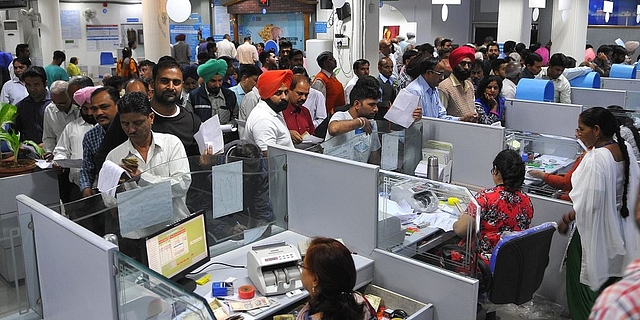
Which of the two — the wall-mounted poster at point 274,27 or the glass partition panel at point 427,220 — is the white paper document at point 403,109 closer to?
the glass partition panel at point 427,220

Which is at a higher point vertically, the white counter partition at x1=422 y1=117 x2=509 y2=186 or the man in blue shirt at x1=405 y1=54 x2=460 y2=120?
the man in blue shirt at x1=405 y1=54 x2=460 y2=120

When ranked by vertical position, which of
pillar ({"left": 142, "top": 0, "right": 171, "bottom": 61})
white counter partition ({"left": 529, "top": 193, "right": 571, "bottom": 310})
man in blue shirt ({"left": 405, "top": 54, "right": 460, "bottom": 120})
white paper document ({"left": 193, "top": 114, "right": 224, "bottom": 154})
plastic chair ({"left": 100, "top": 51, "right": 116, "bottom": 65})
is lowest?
white counter partition ({"left": 529, "top": 193, "right": 571, "bottom": 310})

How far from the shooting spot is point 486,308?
3.71m

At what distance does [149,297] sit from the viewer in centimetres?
206

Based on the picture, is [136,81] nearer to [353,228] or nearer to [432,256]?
[353,228]

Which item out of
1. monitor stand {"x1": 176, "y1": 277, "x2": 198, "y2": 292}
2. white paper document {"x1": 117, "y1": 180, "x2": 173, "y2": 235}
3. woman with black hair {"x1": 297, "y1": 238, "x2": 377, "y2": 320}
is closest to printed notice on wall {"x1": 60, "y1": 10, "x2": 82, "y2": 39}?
white paper document {"x1": 117, "y1": 180, "x2": 173, "y2": 235}

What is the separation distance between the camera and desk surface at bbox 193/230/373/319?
2760mm

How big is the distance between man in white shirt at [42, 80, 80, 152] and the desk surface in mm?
1942

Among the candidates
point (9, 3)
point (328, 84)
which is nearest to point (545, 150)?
point (328, 84)

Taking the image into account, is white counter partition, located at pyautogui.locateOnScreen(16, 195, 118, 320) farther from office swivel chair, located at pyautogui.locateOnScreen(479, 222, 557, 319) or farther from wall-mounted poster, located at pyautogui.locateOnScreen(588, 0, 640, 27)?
wall-mounted poster, located at pyautogui.locateOnScreen(588, 0, 640, 27)

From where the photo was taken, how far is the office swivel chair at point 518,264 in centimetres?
320

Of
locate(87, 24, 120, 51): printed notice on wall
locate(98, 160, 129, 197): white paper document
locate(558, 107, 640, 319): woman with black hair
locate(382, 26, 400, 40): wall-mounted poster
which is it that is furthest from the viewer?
locate(382, 26, 400, 40): wall-mounted poster

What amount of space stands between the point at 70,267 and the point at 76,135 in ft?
6.69

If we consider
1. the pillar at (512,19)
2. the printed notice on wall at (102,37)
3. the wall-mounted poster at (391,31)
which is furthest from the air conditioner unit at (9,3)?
the wall-mounted poster at (391,31)
